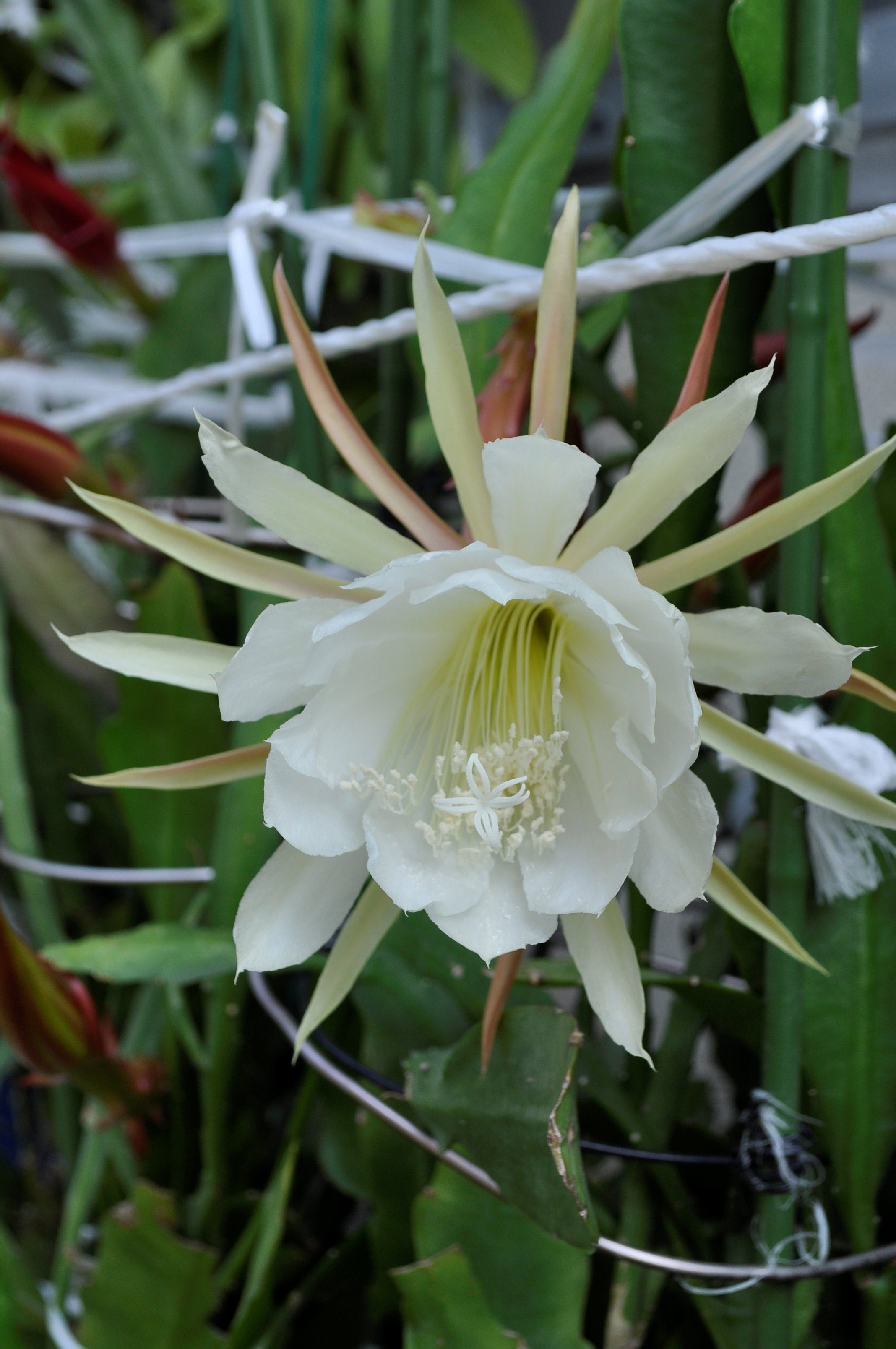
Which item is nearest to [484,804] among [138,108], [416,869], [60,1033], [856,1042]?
[416,869]

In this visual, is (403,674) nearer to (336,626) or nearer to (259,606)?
(336,626)

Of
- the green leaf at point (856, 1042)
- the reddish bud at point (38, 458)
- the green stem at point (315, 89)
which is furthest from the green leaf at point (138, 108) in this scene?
the green leaf at point (856, 1042)

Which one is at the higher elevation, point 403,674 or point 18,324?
point 18,324

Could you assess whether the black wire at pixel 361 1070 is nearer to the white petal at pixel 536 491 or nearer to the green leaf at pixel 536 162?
the white petal at pixel 536 491

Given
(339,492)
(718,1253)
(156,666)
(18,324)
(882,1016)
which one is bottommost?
(718,1253)

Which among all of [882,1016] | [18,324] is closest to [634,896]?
[882,1016]

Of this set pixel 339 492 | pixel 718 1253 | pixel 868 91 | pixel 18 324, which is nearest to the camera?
pixel 718 1253

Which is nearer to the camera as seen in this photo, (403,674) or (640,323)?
(403,674)
